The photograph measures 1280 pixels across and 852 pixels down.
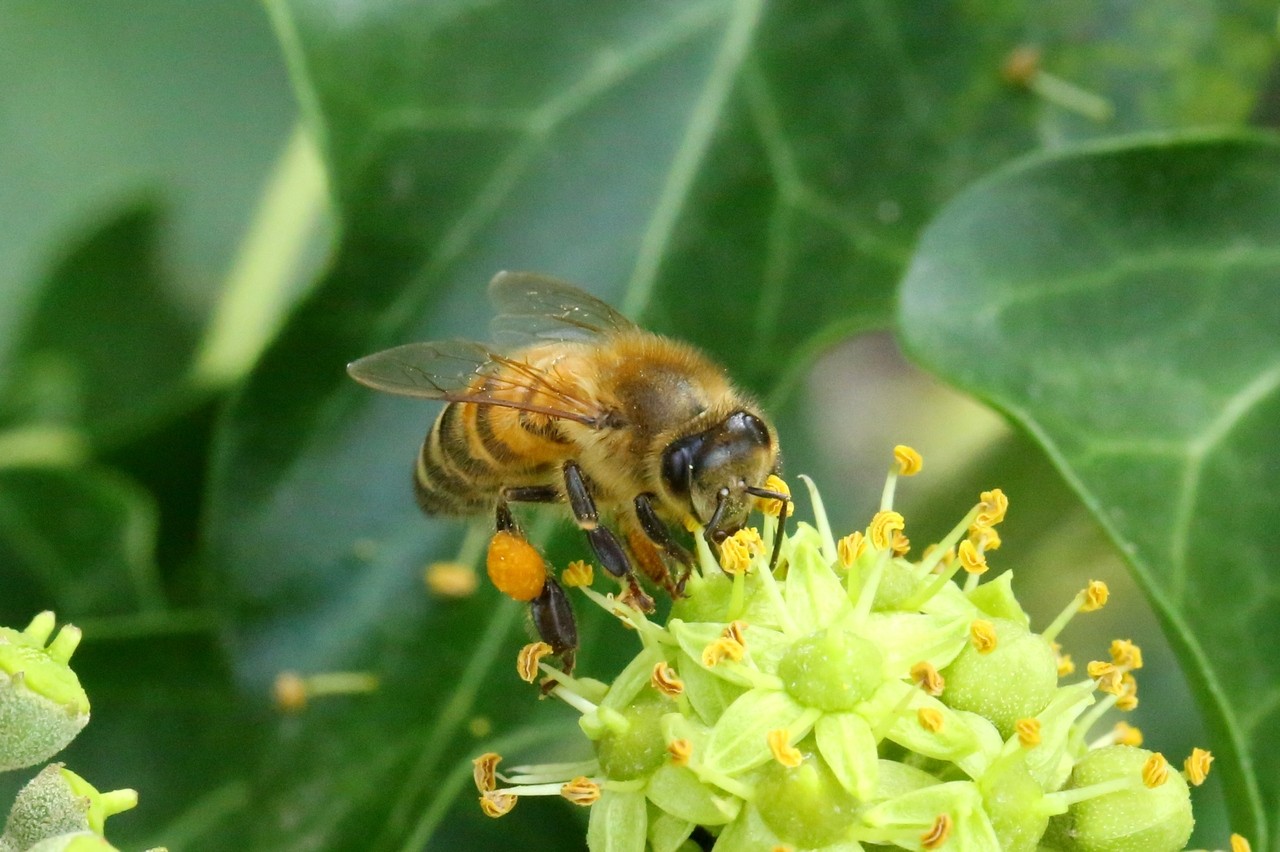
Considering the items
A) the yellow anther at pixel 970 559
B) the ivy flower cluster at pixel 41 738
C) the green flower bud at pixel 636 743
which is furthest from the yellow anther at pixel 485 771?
the yellow anther at pixel 970 559

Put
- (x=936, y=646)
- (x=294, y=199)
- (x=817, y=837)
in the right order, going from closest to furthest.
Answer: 1. (x=817, y=837)
2. (x=936, y=646)
3. (x=294, y=199)

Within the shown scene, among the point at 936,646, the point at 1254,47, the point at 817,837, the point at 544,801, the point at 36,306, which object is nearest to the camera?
the point at 817,837

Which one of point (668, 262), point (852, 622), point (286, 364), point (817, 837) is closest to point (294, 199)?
point (286, 364)

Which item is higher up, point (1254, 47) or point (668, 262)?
point (1254, 47)

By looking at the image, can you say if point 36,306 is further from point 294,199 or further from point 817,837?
point 817,837

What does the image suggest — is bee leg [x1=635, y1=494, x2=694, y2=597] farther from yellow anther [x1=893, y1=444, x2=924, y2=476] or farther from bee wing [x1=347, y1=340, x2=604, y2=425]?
yellow anther [x1=893, y1=444, x2=924, y2=476]

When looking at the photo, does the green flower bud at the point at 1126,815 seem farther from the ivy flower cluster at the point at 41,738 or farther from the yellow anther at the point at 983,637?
the ivy flower cluster at the point at 41,738

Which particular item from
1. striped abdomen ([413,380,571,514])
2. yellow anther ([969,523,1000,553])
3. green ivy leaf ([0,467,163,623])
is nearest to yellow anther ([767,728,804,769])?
yellow anther ([969,523,1000,553])
